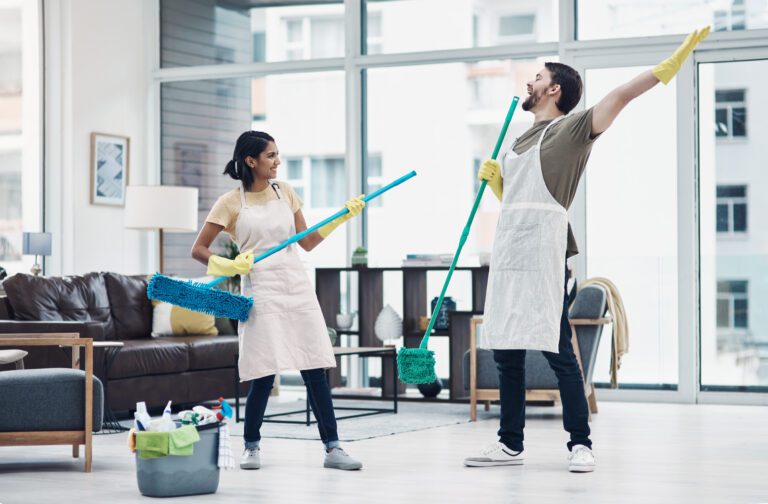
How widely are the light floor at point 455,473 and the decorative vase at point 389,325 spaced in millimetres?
1588

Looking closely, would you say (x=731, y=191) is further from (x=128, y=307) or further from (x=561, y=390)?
(x=128, y=307)

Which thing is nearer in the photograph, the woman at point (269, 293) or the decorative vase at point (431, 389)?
the woman at point (269, 293)

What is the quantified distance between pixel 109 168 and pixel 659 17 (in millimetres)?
3708

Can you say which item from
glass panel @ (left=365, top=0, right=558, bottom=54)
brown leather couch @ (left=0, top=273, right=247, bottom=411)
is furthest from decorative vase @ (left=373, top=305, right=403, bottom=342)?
glass panel @ (left=365, top=0, right=558, bottom=54)

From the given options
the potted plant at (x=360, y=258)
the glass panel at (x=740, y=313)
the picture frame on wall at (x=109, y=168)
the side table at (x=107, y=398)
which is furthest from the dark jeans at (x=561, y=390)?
the picture frame on wall at (x=109, y=168)

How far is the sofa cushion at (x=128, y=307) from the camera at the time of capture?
6457 millimetres

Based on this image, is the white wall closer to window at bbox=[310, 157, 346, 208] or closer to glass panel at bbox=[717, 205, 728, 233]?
window at bbox=[310, 157, 346, 208]

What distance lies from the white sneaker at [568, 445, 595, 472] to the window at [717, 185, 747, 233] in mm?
3190

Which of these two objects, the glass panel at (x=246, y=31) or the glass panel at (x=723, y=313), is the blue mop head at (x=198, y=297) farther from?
the glass panel at (x=246, y=31)

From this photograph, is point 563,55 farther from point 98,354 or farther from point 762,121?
point 98,354

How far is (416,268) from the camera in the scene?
6938mm

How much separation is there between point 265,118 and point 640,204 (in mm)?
2645

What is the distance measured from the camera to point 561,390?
399 cm

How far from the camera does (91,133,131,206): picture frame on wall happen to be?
7711mm
